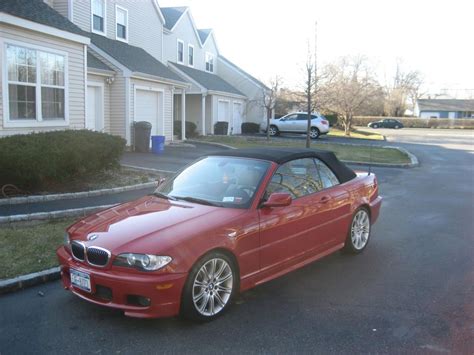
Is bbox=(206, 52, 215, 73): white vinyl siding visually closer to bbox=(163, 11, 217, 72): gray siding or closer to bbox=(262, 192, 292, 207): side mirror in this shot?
bbox=(163, 11, 217, 72): gray siding

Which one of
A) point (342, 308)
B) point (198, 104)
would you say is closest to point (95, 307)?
point (342, 308)

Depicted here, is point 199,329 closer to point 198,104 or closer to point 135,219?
point 135,219

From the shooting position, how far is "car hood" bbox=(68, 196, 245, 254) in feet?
13.2

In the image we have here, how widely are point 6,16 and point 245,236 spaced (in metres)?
9.05

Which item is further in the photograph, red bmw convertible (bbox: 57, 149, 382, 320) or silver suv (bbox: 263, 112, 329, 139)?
silver suv (bbox: 263, 112, 329, 139)

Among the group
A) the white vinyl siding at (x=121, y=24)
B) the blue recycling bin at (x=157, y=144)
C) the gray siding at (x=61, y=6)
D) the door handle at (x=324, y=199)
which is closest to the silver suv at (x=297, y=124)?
the white vinyl siding at (x=121, y=24)

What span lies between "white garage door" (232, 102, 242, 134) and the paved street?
89.7 ft

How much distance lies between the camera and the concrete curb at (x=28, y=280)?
4906 mm

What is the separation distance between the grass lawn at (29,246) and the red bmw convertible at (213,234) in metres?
1.08

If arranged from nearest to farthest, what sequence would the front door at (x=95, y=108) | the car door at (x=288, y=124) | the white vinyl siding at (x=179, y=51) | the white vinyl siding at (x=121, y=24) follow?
the front door at (x=95, y=108), the white vinyl siding at (x=121, y=24), the white vinyl siding at (x=179, y=51), the car door at (x=288, y=124)

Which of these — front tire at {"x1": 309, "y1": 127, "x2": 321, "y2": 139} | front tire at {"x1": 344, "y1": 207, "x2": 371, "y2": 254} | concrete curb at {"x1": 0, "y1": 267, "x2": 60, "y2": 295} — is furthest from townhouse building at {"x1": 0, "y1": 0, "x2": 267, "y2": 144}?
front tire at {"x1": 344, "y1": 207, "x2": 371, "y2": 254}

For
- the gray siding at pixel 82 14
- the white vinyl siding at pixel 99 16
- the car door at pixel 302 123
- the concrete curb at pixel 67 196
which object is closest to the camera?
the concrete curb at pixel 67 196

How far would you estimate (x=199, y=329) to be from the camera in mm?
4051

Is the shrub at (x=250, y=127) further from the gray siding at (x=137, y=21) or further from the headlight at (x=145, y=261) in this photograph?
the headlight at (x=145, y=261)
